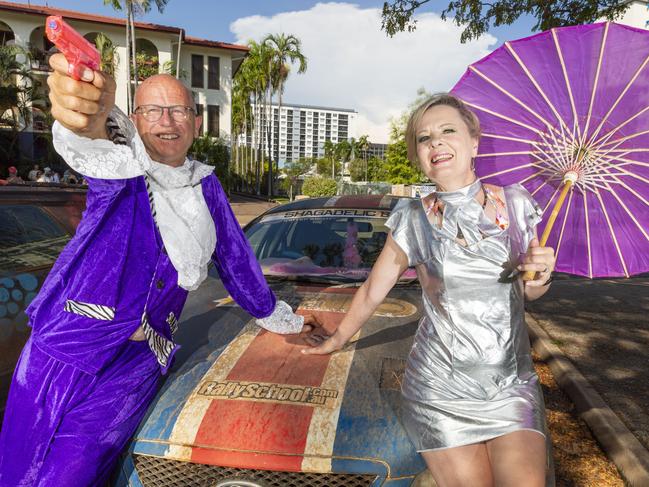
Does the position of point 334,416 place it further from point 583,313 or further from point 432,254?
point 583,313

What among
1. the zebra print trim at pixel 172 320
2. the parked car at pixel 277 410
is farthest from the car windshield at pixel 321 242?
the zebra print trim at pixel 172 320

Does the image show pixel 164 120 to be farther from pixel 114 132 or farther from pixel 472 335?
pixel 472 335

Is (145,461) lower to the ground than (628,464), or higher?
higher

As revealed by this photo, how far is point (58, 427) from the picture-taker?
1551 millimetres

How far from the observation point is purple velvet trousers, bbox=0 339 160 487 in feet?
5.00

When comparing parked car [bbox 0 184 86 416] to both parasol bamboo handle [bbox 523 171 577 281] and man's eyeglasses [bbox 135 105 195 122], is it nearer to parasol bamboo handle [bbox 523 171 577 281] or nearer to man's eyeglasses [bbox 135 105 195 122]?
man's eyeglasses [bbox 135 105 195 122]

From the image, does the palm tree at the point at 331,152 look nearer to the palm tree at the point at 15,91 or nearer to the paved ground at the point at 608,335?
the palm tree at the point at 15,91

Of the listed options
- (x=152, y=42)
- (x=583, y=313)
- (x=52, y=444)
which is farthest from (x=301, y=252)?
(x=152, y=42)

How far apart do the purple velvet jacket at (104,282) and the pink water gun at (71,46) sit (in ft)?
1.23

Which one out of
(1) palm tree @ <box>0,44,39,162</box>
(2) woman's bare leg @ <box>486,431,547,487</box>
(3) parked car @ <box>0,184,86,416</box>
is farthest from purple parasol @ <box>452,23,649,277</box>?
(1) palm tree @ <box>0,44,39,162</box>

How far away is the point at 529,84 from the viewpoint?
1805 millimetres

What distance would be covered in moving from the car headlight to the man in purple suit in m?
1.00

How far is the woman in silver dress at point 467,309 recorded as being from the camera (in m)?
1.49

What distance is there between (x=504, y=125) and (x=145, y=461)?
1804 mm
